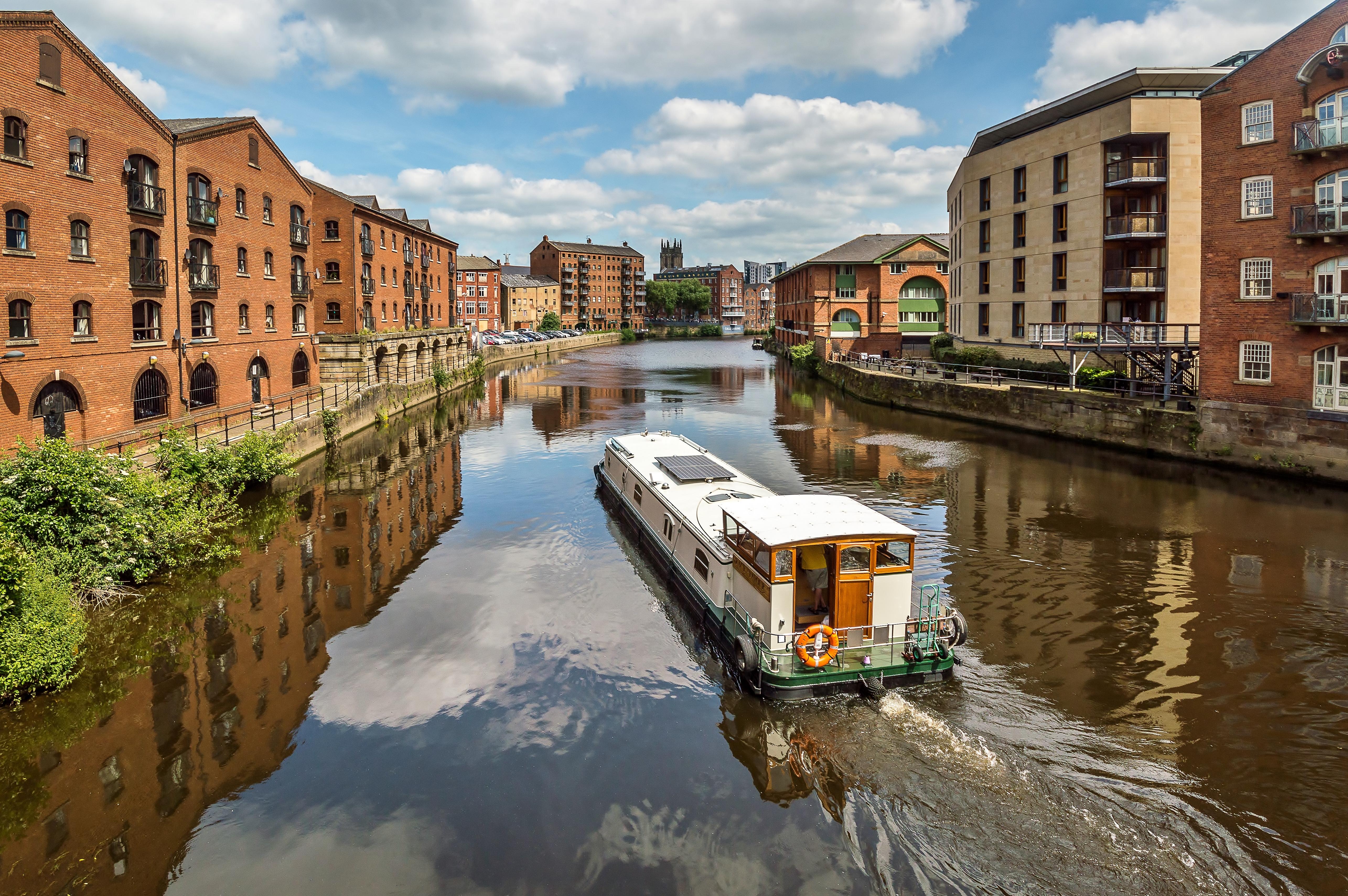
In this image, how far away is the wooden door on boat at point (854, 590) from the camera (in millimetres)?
12609

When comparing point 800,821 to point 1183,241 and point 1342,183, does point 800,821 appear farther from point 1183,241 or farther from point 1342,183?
point 1183,241

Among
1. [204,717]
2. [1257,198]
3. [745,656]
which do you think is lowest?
[204,717]

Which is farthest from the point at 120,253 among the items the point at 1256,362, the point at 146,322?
the point at 1256,362

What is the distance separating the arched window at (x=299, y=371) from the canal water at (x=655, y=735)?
1938 centimetres

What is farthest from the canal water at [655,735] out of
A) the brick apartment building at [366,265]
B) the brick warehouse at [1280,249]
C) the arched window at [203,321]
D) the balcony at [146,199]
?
the brick apartment building at [366,265]

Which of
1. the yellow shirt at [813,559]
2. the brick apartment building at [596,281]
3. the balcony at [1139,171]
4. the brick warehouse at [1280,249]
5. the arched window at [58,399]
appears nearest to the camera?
the yellow shirt at [813,559]

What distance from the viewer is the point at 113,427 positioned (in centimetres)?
2480

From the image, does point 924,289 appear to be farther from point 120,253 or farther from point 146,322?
point 120,253

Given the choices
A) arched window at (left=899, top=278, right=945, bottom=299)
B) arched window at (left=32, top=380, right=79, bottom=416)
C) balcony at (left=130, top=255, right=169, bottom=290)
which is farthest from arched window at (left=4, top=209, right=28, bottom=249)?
arched window at (left=899, top=278, right=945, bottom=299)

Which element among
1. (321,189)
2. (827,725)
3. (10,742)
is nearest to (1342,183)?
(827,725)

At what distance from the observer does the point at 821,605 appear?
13.0 metres

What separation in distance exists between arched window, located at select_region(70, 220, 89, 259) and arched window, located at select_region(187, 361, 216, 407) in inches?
256

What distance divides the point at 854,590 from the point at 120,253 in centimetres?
2479

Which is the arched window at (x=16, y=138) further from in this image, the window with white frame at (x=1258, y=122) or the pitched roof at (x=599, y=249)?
the pitched roof at (x=599, y=249)
